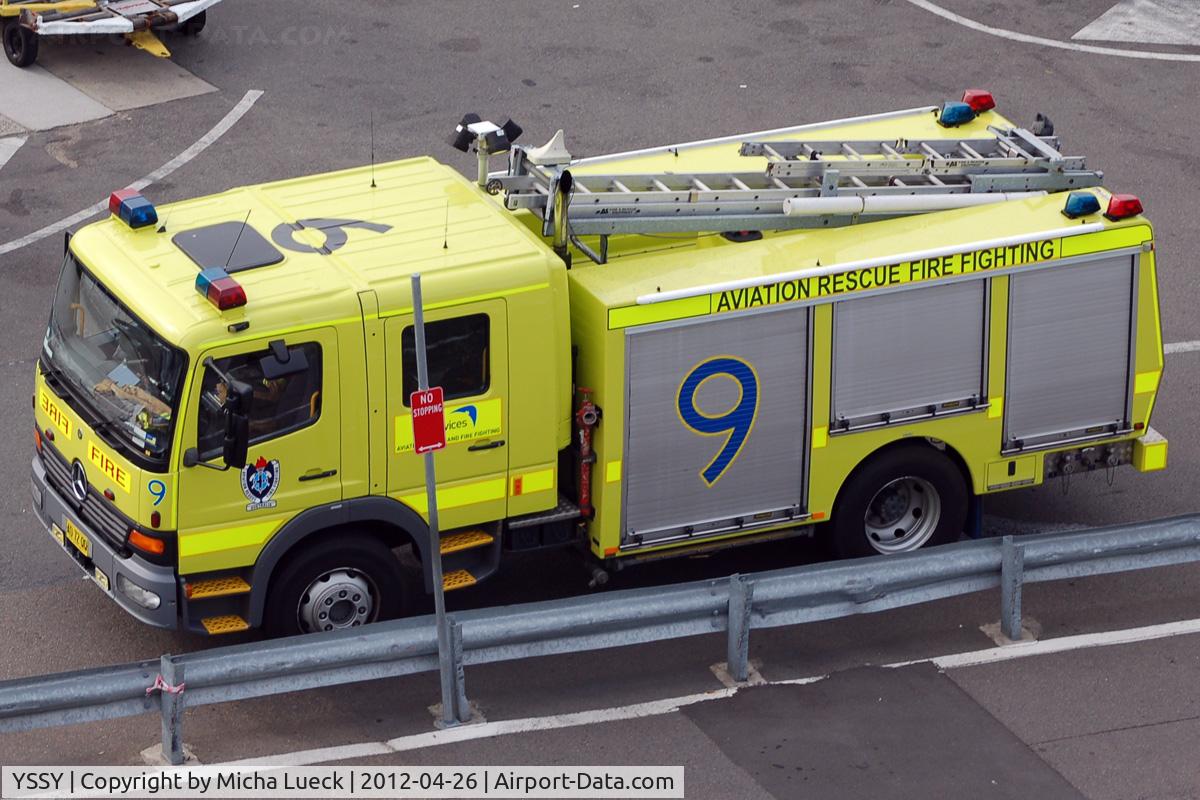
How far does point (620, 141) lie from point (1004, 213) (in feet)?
23.8

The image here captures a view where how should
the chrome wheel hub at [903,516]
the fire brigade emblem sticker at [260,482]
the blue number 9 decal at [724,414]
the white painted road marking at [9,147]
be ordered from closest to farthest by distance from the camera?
the fire brigade emblem sticker at [260,482]
the blue number 9 decal at [724,414]
the chrome wheel hub at [903,516]
the white painted road marking at [9,147]

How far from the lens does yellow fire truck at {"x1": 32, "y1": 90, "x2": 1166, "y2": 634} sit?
398 inches

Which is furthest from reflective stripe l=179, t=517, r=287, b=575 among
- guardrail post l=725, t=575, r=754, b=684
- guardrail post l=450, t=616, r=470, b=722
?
guardrail post l=725, t=575, r=754, b=684

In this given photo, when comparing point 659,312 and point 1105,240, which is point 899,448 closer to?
point 1105,240

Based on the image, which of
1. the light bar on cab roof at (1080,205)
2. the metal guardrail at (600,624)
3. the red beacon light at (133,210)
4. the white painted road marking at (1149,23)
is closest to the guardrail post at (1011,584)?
the metal guardrail at (600,624)

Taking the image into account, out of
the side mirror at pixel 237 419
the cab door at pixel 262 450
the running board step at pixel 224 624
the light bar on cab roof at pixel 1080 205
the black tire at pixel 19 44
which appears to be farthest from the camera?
the black tire at pixel 19 44

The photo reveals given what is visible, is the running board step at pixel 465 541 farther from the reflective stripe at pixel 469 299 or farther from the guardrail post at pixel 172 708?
the guardrail post at pixel 172 708

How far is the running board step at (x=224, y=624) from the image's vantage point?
34.3ft

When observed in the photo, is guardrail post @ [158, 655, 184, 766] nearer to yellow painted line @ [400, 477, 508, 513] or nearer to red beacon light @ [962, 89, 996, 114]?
yellow painted line @ [400, 477, 508, 513]

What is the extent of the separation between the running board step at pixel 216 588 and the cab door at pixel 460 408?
98 cm

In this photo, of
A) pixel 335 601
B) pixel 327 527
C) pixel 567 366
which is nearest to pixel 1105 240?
pixel 567 366

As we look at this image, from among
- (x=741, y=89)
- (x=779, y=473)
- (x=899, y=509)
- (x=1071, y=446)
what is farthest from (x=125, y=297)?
(x=741, y=89)

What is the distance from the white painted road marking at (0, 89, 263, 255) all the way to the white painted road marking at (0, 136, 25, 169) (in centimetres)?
140

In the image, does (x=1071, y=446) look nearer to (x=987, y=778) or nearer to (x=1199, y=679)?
(x=1199, y=679)
